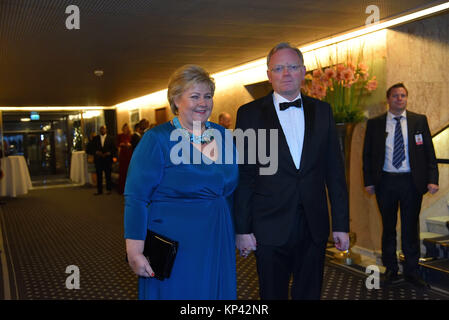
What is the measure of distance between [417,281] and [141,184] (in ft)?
10.6

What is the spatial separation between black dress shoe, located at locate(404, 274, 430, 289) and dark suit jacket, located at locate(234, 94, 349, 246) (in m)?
2.35

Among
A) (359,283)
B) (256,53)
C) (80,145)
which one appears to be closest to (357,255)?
(359,283)

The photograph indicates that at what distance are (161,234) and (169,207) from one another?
132 millimetres

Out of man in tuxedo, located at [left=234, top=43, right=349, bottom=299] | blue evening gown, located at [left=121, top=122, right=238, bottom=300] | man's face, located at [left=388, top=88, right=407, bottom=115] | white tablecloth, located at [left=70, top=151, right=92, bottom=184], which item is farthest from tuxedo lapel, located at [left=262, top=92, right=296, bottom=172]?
white tablecloth, located at [left=70, top=151, right=92, bottom=184]

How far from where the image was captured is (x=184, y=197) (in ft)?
6.55

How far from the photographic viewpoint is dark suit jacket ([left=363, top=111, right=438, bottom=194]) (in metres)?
4.02

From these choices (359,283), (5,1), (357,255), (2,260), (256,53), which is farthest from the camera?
(256,53)

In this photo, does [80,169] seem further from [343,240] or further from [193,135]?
[343,240]

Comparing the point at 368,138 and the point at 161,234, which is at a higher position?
the point at 368,138

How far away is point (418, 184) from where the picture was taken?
401 cm

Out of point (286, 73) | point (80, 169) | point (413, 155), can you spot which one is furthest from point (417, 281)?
point (80, 169)

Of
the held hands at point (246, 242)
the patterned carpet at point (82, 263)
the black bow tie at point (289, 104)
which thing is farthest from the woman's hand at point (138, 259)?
the patterned carpet at point (82, 263)

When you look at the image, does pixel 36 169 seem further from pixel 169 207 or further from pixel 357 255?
pixel 169 207

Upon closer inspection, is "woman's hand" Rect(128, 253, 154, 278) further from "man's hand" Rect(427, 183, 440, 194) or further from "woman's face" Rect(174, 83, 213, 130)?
"man's hand" Rect(427, 183, 440, 194)
